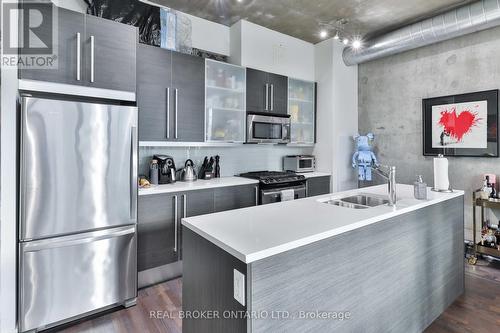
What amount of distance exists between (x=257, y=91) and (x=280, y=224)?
102 inches

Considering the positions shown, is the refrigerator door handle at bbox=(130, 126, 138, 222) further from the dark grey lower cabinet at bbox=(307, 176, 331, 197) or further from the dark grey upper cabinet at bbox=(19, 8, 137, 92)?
the dark grey lower cabinet at bbox=(307, 176, 331, 197)

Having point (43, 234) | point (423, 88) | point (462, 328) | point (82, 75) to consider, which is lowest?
point (462, 328)

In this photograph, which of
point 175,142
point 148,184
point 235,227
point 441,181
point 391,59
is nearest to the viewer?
point 235,227

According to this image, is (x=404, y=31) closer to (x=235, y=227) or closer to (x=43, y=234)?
(x=235, y=227)

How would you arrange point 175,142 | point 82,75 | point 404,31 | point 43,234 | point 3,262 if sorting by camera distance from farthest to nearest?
1. point 404,31
2. point 175,142
3. point 82,75
4. point 43,234
5. point 3,262

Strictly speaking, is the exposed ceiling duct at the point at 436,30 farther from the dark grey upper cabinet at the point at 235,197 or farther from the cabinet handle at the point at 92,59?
the cabinet handle at the point at 92,59

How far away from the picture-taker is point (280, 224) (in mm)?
1372

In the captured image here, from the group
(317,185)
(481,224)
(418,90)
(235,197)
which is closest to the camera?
(235,197)

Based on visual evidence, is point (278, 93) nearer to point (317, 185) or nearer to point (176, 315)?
point (317, 185)

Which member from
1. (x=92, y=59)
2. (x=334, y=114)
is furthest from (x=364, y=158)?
(x=92, y=59)

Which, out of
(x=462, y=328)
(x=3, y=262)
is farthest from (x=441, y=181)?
(x=3, y=262)

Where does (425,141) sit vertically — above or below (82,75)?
below

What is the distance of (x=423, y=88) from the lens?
3732 mm

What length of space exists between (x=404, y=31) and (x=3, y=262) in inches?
186
